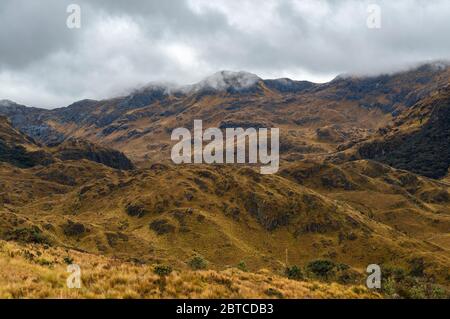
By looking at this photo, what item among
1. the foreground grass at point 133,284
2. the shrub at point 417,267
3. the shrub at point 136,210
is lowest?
the shrub at point 417,267

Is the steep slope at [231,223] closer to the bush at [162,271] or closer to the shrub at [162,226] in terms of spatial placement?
the shrub at [162,226]

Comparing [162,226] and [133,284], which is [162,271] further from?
[162,226]

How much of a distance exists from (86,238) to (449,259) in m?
99.9

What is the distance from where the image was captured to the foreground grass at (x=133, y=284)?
17594mm

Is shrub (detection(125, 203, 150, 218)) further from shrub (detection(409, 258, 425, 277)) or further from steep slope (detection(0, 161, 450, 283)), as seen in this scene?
shrub (detection(409, 258, 425, 277))

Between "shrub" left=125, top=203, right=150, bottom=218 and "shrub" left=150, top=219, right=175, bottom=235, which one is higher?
"shrub" left=125, top=203, right=150, bottom=218

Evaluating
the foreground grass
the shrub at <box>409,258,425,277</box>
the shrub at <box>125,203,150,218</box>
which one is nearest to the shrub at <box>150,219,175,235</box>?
the shrub at <box>125,203,150,218</box>

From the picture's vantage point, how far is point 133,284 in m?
19.0

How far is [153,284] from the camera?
767 inches

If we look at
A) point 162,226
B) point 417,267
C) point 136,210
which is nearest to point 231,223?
point 162,226

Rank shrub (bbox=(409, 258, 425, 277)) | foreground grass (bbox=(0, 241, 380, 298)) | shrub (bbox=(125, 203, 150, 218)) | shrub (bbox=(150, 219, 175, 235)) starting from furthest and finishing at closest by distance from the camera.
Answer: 1. shrub (bbox=(125, 203, 150, 218))
2. shrub (bbox=(150, 219, 175, 235))
3. shrub (bbox=(409, 258, 425, 277))
4. foreground grass (bbox=(0, 241, 380, 298))

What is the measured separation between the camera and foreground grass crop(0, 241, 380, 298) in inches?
693

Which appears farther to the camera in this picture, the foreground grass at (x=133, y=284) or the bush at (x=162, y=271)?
the bush at (x=162, y=271)

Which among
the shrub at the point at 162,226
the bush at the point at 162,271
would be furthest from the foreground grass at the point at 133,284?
the shrub at the point at 162,226
